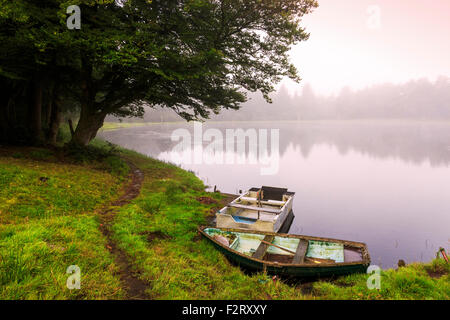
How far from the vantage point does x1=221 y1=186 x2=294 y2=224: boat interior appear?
1351cm

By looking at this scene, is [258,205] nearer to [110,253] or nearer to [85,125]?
[110,253]

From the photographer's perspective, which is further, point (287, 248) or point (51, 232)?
point (287, 248)

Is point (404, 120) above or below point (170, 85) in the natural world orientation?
above

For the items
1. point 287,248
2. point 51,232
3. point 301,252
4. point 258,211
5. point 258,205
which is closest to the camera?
point 51,232

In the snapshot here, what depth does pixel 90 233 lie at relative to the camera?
826 cm

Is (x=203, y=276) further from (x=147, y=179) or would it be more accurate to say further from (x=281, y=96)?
(x=281, y=96)

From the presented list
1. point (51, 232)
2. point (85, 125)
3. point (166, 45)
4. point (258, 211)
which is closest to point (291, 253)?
point (258, 211)

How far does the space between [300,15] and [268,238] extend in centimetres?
1246

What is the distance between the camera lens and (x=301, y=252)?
9.11 meters

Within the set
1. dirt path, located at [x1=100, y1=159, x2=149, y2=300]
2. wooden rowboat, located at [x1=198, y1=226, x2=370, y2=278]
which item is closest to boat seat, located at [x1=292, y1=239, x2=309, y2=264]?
wooden rowboat, located at [x1=198, y1=226, x2=370, y2=278]

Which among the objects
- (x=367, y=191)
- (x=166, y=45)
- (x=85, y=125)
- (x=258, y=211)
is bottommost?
(x=367, y=191)

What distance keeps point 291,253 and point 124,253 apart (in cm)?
588

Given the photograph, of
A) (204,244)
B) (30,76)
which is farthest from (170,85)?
(204,244)

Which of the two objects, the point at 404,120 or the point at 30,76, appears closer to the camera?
the point at 30,76
